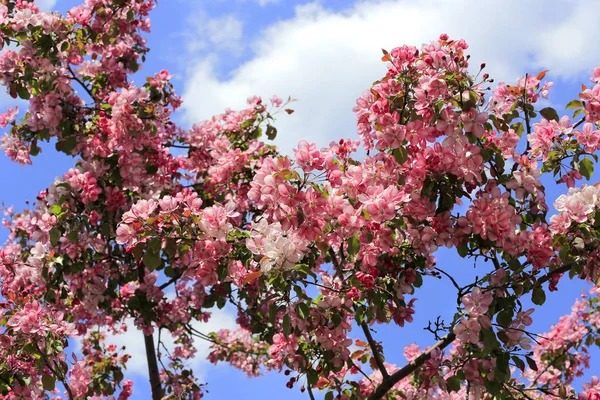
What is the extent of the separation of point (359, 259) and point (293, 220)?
27.8 inches

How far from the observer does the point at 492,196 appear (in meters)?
3.55

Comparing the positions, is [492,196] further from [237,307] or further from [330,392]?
[237,307]

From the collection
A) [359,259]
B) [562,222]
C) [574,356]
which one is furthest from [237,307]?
[574,356]

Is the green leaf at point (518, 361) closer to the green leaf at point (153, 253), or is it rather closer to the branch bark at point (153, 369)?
the green leaf at point (153, 253)

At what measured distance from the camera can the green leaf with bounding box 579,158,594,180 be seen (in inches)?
146

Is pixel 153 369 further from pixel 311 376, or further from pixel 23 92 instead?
pixel 311 376

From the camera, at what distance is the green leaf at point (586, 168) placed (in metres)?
3.71

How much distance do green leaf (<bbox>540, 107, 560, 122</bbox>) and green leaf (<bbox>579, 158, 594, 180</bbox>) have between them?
32 centimetres

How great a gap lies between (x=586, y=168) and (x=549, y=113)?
41 cm

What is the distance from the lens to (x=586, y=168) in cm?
372

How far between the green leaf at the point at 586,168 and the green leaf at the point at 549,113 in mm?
322

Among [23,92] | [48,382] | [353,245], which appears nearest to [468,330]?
[353,245]

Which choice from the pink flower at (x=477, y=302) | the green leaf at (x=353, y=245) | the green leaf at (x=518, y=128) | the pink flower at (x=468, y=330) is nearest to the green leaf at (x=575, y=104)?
the green leaf at (x=518, y=128)

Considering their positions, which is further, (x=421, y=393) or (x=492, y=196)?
(x=421, y=393)
